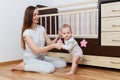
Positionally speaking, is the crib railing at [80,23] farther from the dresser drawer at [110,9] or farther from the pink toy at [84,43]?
the dresser drawer at [110,9]

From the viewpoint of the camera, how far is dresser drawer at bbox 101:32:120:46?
2.03 meters

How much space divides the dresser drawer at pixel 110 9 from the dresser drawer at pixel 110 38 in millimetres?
216

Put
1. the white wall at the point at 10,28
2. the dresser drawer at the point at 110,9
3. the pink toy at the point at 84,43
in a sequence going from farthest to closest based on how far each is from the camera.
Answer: the white wall at the point at 10,28, the pink toy at the point at 84,43, the dresser drawer at the point at 110,9

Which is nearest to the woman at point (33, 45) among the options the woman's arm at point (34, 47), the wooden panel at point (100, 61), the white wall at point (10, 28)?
the woman's arm at point (34, 47)

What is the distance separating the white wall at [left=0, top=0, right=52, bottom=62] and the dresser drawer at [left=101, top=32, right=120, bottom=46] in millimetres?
1360

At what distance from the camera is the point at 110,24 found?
2.08m

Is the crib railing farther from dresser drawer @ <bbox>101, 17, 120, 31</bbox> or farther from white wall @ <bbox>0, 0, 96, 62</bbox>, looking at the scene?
dresser drawer @ <bbox>101, 17, 120, 31</bbox>

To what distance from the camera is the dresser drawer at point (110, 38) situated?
6.67ft

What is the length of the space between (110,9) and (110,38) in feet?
1.07

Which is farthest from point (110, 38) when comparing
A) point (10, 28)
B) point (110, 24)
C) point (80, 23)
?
point (10, 28)

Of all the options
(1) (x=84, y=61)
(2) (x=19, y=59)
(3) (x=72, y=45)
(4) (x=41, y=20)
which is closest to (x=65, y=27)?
(3) (x=72, y=45)

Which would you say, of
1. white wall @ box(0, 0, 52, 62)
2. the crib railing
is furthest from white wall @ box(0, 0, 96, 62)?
the crib railing

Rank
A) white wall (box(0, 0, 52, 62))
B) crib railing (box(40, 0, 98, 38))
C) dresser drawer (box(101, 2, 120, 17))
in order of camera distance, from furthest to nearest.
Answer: crib railing (box(40, 0, 98, 38))
white wall (box(0, 0, 52, 62))
dresser drawer (box(101, 2, 120, 17))

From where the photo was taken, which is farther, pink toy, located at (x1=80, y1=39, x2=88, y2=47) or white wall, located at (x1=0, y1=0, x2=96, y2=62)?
white wall, located at (x1=0, y1=0, x2=96, y2=62)
